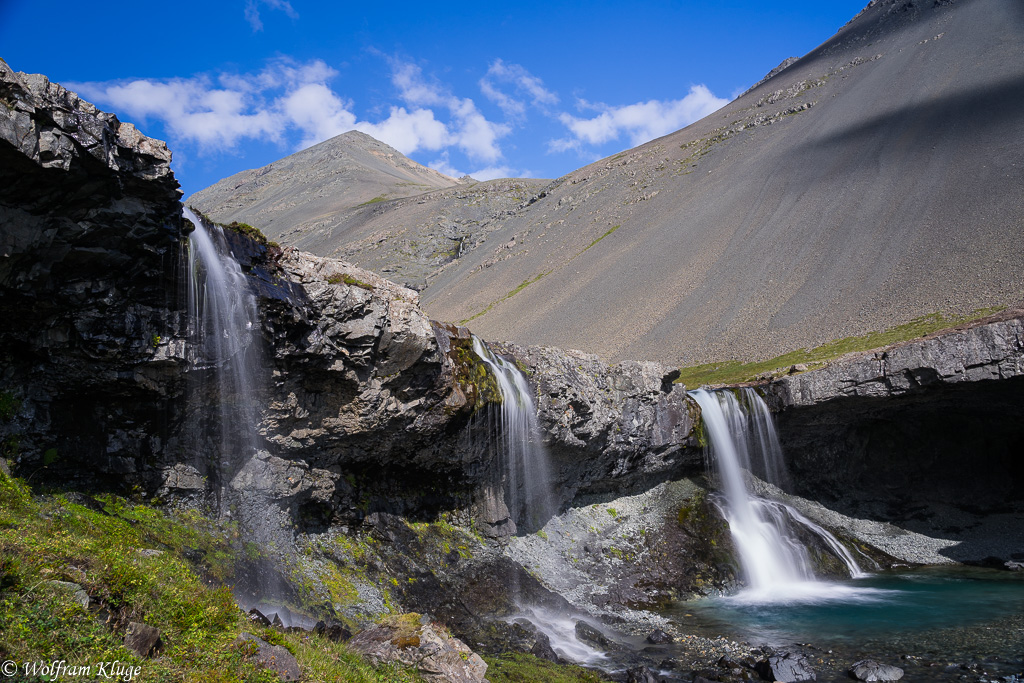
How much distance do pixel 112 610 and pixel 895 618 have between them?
19787mm

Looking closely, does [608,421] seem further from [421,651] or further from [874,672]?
[421,651]

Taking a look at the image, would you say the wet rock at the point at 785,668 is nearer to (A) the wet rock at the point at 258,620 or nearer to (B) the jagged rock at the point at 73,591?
(A) the wet rock at the point at 258,620

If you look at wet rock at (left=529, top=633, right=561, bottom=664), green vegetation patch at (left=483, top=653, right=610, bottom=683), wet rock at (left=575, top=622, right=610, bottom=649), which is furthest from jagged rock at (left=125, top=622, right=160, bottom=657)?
wet rock at (left=575, top=622, right=610, bottom=649)

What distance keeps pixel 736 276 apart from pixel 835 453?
32.5 metres

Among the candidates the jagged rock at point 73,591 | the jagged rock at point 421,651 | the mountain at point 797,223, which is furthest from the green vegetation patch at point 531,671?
the mountain at point 797,223

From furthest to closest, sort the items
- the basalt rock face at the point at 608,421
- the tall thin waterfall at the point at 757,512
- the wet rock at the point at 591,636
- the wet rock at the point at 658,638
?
the tall thin waterfall at the point at 757,512
the basalt rock face at the point at 608,421
the wet rock at the point at 658,638
the wet rock at the point at 591,636

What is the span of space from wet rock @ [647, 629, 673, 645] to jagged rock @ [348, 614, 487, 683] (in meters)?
7.58

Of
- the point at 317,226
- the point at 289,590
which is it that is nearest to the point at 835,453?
the point at 289,590

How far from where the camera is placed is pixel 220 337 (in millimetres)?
13586

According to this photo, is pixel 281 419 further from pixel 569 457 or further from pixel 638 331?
pixel 638 331

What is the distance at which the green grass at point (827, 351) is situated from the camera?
34.2 meters

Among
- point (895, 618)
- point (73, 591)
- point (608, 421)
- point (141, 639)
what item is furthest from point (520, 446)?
point (73, 591)

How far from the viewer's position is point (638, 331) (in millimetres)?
54500

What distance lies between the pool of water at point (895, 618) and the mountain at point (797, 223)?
72.4 feet
